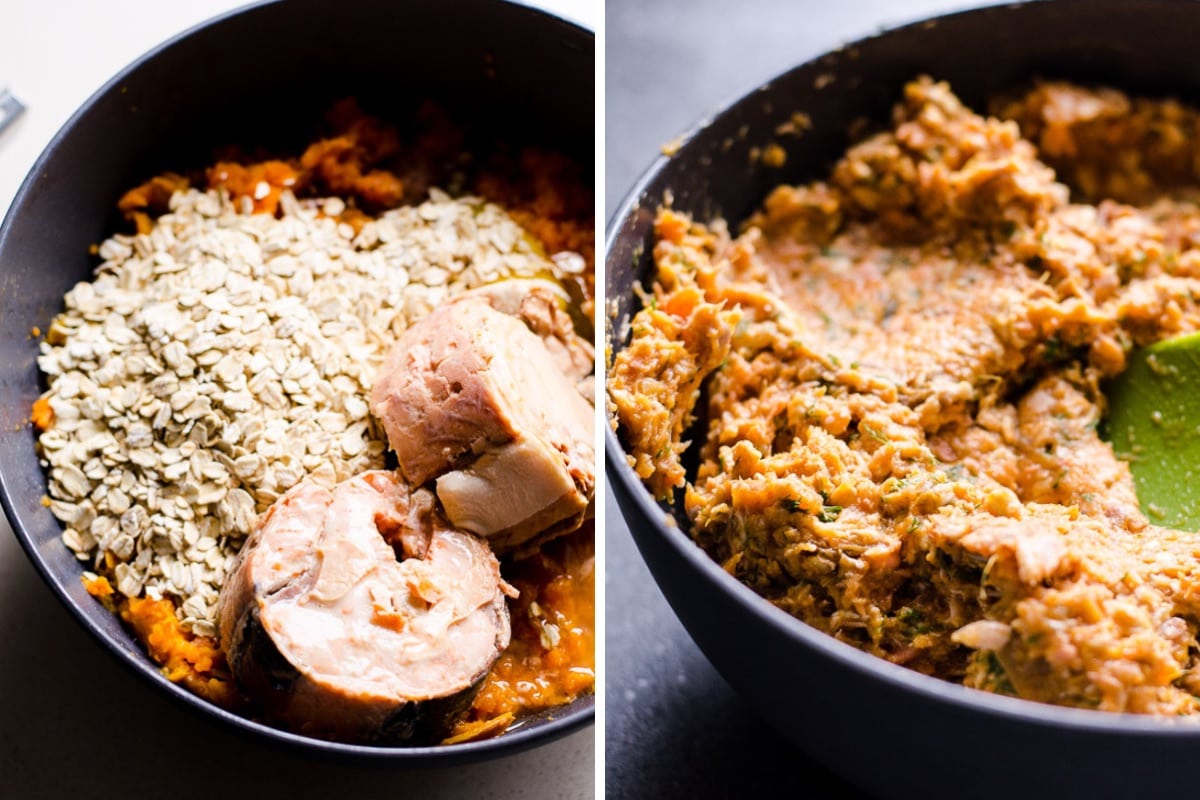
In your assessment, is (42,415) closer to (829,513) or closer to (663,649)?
(663,649)

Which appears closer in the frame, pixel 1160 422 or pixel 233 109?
pixel 1160 422

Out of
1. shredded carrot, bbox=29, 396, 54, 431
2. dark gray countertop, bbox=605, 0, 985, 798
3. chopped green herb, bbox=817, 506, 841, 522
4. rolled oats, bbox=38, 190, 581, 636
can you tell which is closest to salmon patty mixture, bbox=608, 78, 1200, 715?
chopped green herb, bbox=817, 506, 841, 522

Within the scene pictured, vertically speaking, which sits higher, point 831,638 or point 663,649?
point 831,638

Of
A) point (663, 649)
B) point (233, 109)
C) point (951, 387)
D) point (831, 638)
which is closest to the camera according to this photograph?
point (831, 638)

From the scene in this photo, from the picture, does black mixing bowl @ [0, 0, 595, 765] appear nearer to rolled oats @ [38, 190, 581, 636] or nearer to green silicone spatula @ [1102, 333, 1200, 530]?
rolled oats @ [38, 190, 581, 636]

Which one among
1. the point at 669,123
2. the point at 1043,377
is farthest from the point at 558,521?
the point at 669,123

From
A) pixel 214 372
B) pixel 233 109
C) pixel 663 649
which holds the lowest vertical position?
pixel 663 649

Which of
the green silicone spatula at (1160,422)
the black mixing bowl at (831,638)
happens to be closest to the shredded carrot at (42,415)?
the black mixing bowl at (831,638)

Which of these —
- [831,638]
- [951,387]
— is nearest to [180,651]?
[831,638]
